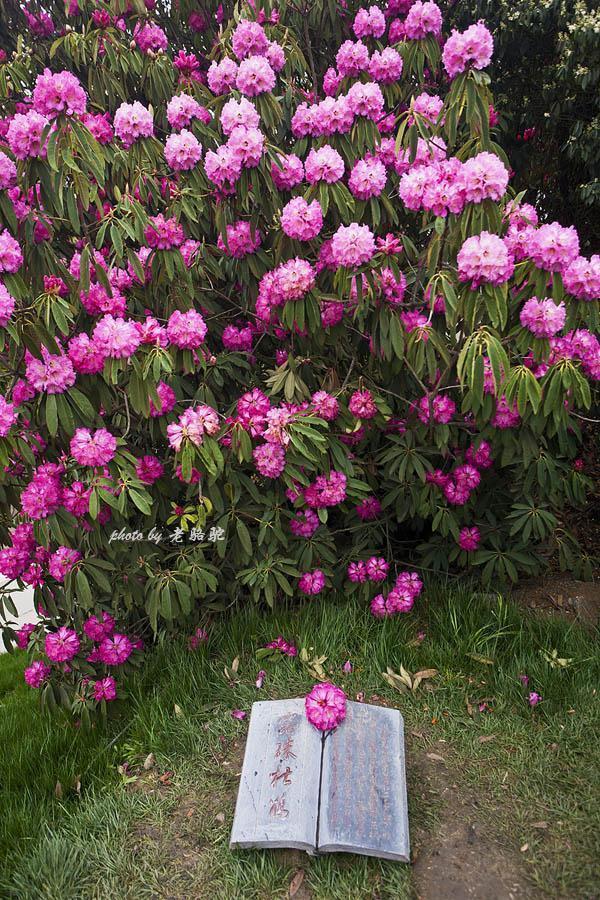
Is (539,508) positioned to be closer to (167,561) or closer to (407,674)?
(407,674)

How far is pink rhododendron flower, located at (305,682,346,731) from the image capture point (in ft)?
6.39

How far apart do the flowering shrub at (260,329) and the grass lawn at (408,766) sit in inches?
6.2

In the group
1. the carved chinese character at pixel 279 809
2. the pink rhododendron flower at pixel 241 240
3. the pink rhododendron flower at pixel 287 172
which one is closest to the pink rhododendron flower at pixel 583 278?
the pink rhododendron flower at pixel 287 172

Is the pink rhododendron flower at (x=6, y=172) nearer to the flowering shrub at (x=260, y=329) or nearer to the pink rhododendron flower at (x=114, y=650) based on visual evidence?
the flowering shrub at (x=260, y=329)

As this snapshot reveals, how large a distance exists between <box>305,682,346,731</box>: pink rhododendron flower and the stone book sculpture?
23mm

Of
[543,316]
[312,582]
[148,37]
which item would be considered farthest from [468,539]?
[148,37]

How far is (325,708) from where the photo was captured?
197 centimetres

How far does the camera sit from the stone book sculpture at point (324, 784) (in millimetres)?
1687

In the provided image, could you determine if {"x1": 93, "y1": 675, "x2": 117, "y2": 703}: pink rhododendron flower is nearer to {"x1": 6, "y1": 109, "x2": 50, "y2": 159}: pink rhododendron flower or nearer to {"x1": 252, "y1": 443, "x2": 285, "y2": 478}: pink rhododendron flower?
{"x1": 252, "y1": 443, "x2": 285, "y2": 478}: pink rhododendron flower

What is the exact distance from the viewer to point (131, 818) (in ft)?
6.39

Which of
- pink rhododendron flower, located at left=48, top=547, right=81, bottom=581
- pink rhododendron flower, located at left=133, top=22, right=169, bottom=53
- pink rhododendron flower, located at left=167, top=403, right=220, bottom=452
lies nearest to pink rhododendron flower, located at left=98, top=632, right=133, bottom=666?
pink rhododendron flower, located at left=48, top=547, right=81, bottom=581

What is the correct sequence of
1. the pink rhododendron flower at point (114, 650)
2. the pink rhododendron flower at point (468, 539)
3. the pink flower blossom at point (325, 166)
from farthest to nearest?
the pink rhododendron flower at point (468, 539) < the pink rhododendron flower at point (114, 650) < the pink flower blossom at point (325, 166)

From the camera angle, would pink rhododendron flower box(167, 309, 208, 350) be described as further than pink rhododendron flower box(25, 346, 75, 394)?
Yes

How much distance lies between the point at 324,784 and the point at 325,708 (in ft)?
0.70
